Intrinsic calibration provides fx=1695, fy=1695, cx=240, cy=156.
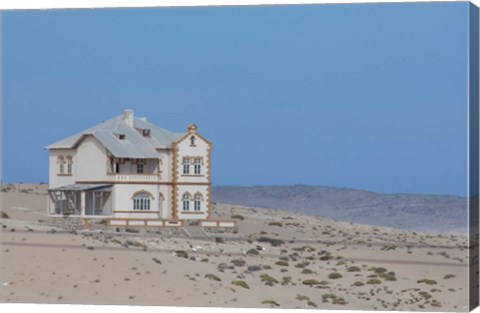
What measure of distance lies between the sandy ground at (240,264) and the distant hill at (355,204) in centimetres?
19

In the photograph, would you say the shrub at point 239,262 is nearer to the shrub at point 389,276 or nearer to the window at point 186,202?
the window at point 186,202

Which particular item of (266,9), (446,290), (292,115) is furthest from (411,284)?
(266,9)

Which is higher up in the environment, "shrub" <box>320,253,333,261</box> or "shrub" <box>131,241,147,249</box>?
"shrub" <box>131,241,147,249</box>

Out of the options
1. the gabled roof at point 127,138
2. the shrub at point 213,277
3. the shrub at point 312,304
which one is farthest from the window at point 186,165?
the shrub at point 312,304

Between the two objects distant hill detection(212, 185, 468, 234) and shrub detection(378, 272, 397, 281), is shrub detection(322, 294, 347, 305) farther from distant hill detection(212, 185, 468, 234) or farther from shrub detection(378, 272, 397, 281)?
distant hill detection(212, 185, 468, 234)

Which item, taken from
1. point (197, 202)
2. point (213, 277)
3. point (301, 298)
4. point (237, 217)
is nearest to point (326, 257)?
point (301, 298)

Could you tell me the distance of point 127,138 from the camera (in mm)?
31422

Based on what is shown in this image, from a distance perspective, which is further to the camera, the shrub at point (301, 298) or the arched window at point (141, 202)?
the arched window at point (141, 202)

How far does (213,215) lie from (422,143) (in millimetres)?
4275

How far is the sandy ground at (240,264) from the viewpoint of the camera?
29.8 m

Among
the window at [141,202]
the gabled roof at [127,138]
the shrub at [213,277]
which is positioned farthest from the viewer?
the window at [141,202]

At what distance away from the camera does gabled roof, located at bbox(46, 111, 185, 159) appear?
3114 centimetres

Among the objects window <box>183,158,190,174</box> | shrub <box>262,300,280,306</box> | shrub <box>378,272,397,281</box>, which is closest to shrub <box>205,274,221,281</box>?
shrub <box>262,300,280,306</box>

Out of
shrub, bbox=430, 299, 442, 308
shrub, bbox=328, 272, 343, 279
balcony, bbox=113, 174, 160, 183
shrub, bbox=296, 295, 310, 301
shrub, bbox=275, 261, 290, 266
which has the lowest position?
shrub, bbox=430, 299, 442, 308
